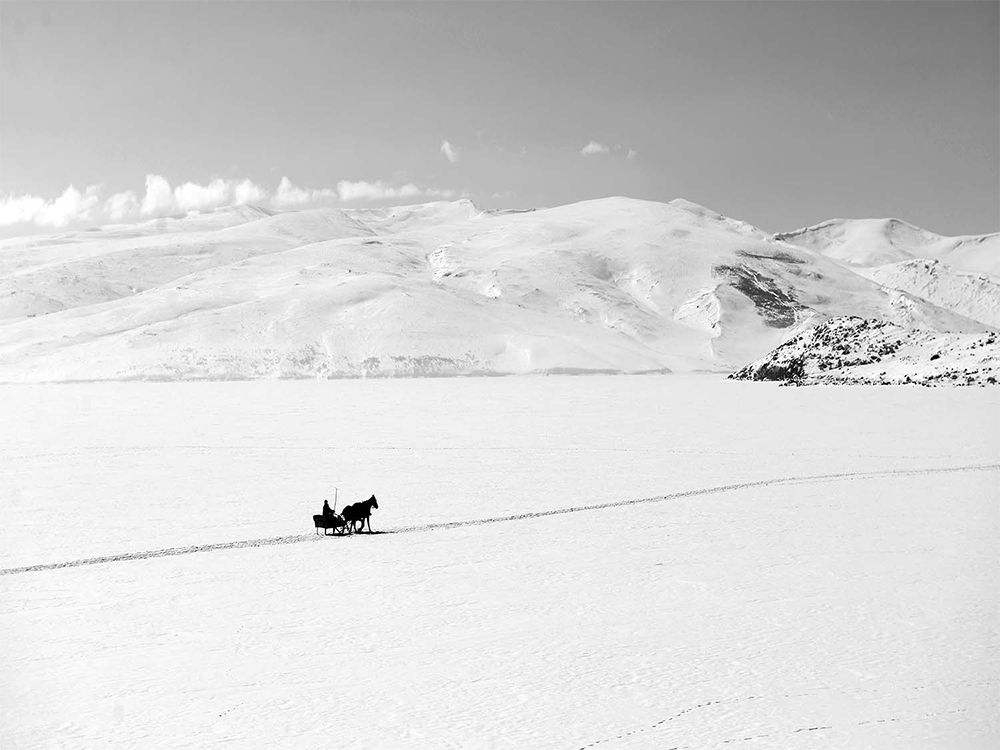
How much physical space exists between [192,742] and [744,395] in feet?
101

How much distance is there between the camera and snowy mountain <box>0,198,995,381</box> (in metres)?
54.2

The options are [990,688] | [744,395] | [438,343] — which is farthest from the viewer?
[438,343]

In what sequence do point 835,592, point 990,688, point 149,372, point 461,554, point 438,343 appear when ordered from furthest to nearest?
point 438,343, point 149,372, point 461,554, point 835,592, point 990,688

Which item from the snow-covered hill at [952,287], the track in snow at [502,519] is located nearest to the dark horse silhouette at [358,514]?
the track in snow at [502,519]

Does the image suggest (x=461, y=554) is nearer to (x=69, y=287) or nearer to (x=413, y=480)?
(x=413, y=480)

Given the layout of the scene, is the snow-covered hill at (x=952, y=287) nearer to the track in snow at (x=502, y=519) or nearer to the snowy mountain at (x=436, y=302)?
the snowy mountain at (x=436, y=302)

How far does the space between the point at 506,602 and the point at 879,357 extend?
39.4 metres

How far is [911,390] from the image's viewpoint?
3375 cm

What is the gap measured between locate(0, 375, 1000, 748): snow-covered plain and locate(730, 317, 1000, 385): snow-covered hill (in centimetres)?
2283

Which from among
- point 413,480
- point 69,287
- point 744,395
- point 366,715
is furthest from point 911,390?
point 69,287

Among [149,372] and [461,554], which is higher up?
[149,372]

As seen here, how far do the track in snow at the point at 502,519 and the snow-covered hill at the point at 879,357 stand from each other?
24693 mm

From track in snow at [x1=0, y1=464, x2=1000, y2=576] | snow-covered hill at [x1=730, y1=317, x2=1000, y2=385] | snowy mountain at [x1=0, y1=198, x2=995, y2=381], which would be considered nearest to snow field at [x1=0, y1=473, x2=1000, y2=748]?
track in snow at [x1=0, y1=464, x2=1000, y2=576]

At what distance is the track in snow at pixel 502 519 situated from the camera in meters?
8.54
